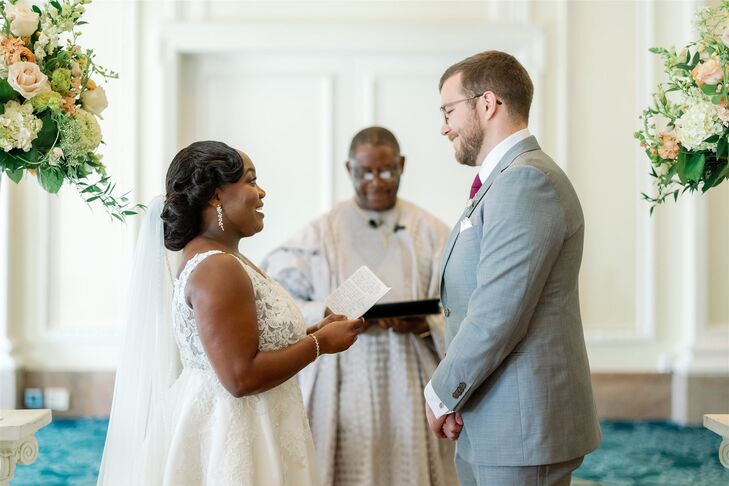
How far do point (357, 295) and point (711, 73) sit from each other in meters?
1.43

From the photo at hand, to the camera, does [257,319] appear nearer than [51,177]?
Yes

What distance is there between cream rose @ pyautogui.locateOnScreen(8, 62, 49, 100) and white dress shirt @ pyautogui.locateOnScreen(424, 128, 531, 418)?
1.38 m

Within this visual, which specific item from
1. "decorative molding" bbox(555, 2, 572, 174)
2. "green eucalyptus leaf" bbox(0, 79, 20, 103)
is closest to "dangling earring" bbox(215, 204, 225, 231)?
"green eucalyptus leaf" bbox(0, 79, 20, 103)

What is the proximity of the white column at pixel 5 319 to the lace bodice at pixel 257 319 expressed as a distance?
3.76 meters

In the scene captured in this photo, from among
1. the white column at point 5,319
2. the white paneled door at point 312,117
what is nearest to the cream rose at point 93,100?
the white paneled door at point 312,117

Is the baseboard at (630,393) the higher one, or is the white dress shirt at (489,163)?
the white dress shirt at (489,163)

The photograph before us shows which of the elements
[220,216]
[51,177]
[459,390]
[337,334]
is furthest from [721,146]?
[51,177]

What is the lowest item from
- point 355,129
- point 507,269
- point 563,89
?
point 507,269

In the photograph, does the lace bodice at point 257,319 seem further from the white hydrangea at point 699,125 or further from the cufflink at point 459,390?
the white hydrangea at point 699,125

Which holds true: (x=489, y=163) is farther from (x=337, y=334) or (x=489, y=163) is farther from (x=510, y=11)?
(x=510, y=11)

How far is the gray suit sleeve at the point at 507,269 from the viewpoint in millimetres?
2270

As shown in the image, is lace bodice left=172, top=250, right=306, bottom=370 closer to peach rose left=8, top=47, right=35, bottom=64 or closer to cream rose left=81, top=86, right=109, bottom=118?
cream rose left=81, top=86, right=109, bottom=118

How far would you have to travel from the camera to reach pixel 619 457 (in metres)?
5.16

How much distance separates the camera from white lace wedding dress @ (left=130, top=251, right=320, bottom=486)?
2.43m
